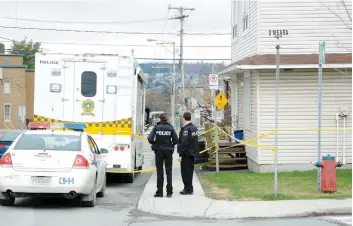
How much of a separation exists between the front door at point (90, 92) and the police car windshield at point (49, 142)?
3.55m

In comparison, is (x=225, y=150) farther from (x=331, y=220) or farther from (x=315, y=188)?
(x=331, y=220)

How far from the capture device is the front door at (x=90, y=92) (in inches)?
605

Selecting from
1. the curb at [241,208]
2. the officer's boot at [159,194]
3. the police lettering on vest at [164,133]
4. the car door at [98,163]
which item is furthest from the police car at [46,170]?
the police lettering on vest at [164,133]

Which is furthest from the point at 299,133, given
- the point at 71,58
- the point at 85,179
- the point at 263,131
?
the point at 85,179

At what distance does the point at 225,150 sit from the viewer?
20.5m

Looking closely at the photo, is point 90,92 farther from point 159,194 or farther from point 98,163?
point 159,194

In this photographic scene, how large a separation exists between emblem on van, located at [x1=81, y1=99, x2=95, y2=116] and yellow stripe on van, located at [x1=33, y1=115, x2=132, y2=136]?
28cm

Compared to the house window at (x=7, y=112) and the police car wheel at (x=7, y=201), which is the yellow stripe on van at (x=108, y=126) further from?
the house window at (x=7, y=112)

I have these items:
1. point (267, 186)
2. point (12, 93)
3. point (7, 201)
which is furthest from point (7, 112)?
point (7, 201)

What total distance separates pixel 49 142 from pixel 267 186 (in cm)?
550

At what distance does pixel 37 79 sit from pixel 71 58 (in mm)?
994

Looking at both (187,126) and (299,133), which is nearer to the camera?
(187,126)

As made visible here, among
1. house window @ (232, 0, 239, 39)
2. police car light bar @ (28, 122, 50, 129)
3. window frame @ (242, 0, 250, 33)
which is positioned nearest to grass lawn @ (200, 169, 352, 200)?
police car light bar @ (28, 122, 50, 129)

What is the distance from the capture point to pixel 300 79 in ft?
59.1
